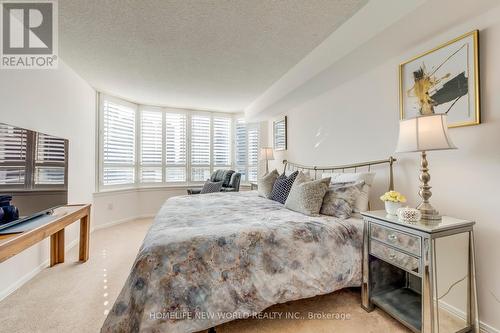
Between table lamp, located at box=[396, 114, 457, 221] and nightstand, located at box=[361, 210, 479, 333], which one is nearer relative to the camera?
nightstand, located at box=[361, 210, 479, 333]

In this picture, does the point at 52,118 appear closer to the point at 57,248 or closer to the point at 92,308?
the point at 57,248

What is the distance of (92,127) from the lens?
3.86 m

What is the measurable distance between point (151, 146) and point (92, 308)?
3.73 metres

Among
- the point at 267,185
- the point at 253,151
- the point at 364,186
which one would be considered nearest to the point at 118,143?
the point at 253,151

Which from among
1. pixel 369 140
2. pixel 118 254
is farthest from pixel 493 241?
pixel 118 254

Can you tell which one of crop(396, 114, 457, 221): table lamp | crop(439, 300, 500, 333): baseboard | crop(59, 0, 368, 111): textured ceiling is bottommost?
crop(439, 300, 500, 333): baseboard

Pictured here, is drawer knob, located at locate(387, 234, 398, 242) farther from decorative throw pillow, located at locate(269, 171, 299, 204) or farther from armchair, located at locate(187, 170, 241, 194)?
armchair, located at locate(187, 170, 241, 194)

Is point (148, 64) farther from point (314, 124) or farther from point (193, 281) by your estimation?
point (193, 281)

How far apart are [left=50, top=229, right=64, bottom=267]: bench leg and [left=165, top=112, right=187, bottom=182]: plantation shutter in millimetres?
2648

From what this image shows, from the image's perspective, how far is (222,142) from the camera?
566 cm

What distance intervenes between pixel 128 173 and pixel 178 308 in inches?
160

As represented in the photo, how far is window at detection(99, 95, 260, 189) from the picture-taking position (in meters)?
4.34

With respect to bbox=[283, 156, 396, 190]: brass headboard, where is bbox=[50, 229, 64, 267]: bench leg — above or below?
below

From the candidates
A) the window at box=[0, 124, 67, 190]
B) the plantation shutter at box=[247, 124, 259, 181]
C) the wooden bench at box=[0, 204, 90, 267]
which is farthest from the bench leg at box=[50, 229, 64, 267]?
the plantation shutter at box=[247, 124, 259, 181]
